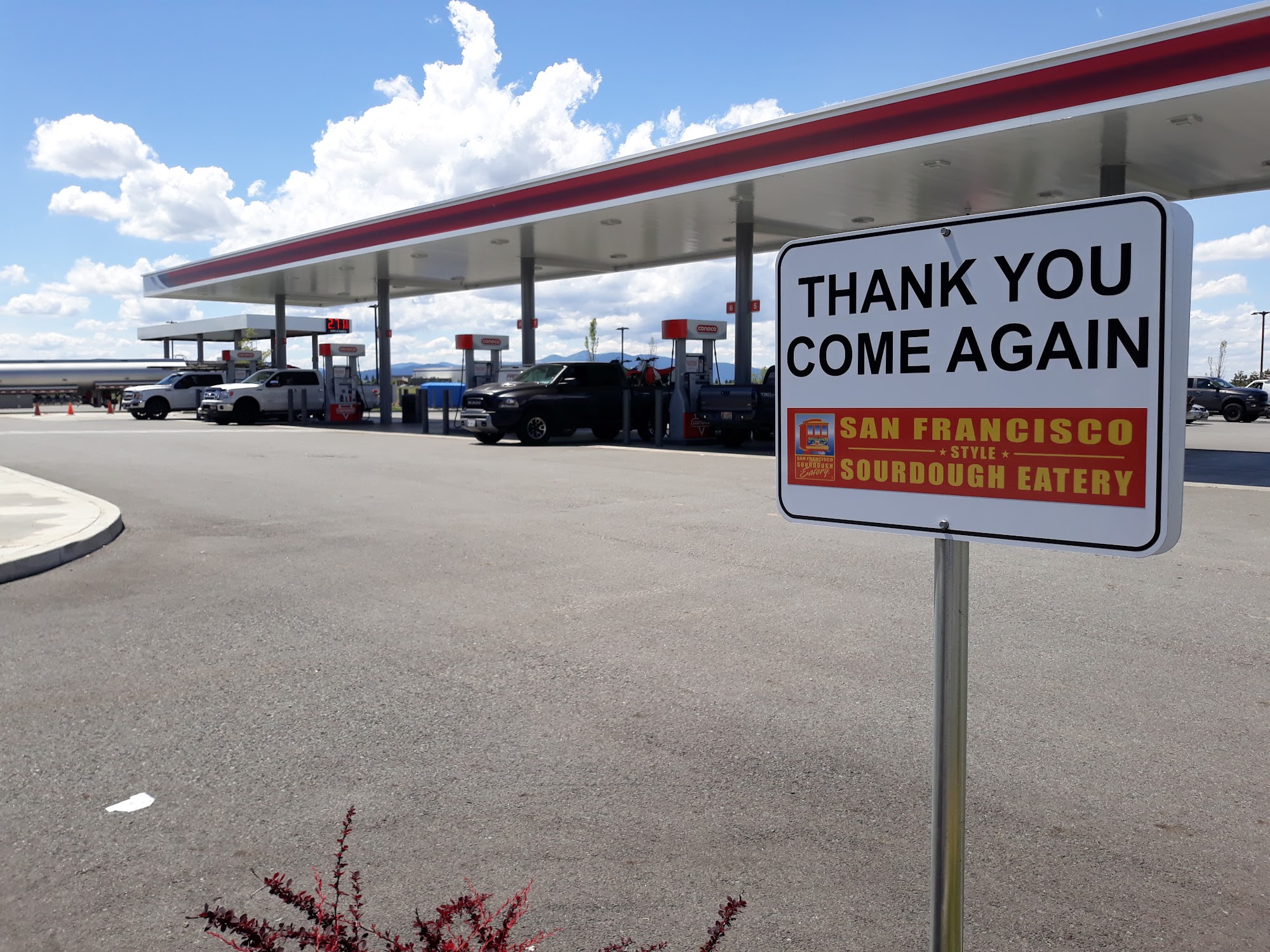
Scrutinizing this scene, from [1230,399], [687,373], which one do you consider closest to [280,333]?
[687,373]

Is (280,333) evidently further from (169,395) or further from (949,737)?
(949,737)

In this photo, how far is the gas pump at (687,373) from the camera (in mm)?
24000

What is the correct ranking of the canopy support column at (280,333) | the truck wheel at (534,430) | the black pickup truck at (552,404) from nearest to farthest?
1. the black pickup truck at (552,404)
2. the truck wheel at (534,430)
3. the canopy support column at (280,333)

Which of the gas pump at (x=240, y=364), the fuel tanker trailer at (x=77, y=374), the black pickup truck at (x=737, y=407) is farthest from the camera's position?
the fuel tanker trailer at (x=77, y=374)

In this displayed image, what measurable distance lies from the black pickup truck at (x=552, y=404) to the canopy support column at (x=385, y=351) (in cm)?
1241

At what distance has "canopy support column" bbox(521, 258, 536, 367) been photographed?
29797 mm

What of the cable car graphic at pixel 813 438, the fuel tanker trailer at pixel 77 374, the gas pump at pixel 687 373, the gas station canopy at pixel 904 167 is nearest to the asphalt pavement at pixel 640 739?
the cable car graphic at pixel 813 438

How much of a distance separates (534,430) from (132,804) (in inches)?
765

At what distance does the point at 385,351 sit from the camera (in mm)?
35938

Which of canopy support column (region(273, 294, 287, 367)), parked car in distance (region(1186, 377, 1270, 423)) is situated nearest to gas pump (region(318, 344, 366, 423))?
canopy support column (region(273, 294, 287, 367))

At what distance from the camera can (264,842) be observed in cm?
355

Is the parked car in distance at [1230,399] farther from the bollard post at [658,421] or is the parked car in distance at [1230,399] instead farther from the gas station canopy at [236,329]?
the gas station canopy at [236,329]

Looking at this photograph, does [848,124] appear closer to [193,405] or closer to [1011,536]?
[1011,536]

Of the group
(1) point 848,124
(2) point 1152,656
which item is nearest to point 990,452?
(2) point 1152,656
